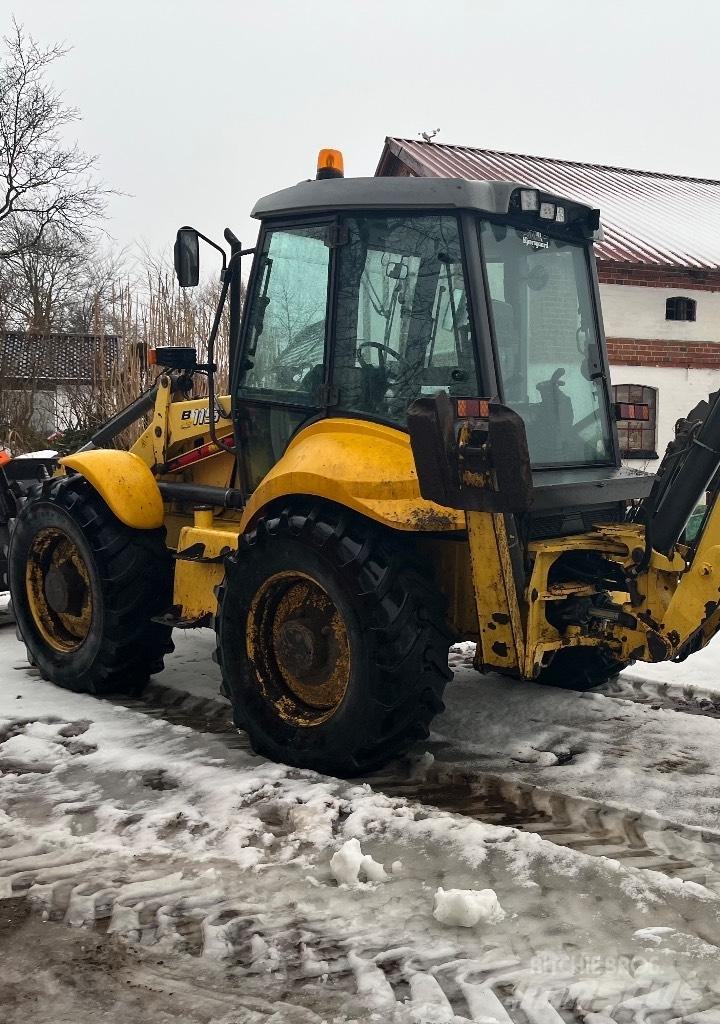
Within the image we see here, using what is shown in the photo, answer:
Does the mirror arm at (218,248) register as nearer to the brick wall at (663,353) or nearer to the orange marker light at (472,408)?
the orange marker light at (472,408)

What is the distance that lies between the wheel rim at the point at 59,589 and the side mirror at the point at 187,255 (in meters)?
1.53

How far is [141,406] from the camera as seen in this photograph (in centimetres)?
624

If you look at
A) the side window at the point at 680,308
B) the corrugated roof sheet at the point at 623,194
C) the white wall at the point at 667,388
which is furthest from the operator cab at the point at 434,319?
the side window at the point at 680,308

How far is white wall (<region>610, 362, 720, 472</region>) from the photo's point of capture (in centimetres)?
1638

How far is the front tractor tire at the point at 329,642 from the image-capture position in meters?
4.00

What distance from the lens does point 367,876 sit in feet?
11.0

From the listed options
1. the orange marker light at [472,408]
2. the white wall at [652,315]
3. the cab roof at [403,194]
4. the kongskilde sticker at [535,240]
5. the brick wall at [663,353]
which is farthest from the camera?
the brick wall at [663,353]

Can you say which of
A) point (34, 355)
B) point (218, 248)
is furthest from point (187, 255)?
point (34, 355)

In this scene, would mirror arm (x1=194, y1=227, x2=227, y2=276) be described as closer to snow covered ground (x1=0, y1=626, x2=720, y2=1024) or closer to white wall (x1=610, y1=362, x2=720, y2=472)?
snow covered ground (x1=0, y1=626, x2=720, y2=1024)

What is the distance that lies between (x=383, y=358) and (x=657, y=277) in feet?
42.4

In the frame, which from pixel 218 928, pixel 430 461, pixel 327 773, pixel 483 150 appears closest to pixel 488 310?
pixel 430 461

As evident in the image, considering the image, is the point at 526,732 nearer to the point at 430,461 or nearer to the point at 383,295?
the point at 430,461

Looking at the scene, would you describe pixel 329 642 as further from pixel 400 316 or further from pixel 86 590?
pixel 86 590

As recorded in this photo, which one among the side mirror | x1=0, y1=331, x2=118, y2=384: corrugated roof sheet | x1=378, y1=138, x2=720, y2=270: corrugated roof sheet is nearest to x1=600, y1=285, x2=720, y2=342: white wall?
x1=378, y1=138, x2=720, y2=270: corrugated roof sheet
